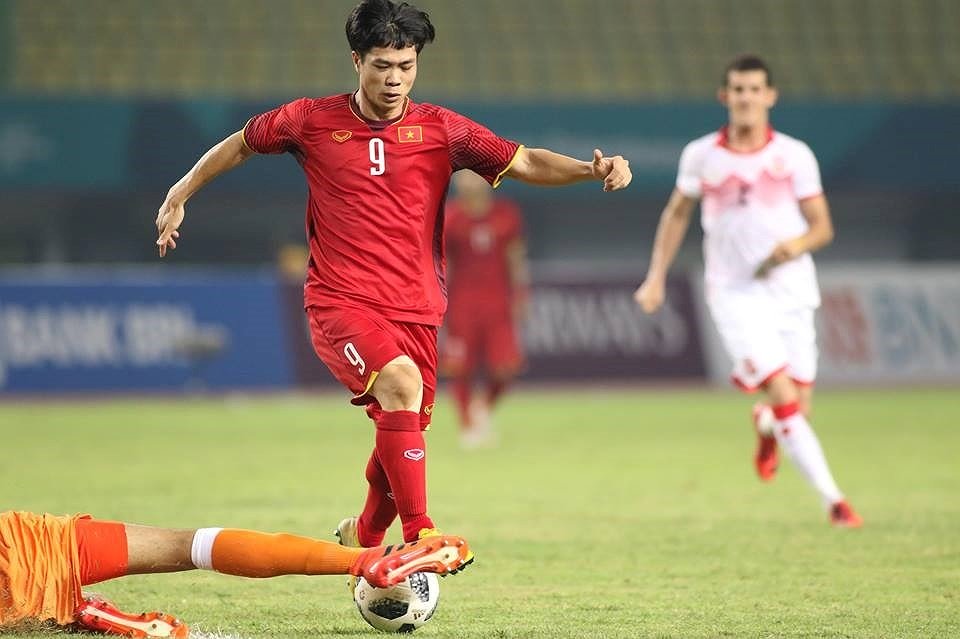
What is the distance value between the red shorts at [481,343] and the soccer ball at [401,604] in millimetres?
9288

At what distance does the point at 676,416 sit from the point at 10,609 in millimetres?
12817

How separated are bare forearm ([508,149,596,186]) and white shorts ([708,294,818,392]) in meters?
3.11

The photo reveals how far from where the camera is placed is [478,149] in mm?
6234

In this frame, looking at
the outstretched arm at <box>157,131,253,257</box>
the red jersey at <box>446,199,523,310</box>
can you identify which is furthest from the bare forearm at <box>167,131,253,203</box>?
the red jersey at <box>446,199,523,310</box>

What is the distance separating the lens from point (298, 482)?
11.0 meters

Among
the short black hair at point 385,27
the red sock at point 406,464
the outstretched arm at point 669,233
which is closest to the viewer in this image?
the red sock at point 406,464

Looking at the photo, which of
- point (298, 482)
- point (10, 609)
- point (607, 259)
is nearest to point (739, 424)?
point (298, 482)

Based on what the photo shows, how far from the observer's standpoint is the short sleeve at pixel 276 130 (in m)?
6.20

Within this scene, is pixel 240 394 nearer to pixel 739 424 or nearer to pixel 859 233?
pixel 739 424

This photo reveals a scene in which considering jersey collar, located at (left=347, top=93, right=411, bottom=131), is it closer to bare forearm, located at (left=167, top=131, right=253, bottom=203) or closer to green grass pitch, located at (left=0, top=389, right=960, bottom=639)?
bare forearm, located at (left=167, top=131, right=253, bottom=203)

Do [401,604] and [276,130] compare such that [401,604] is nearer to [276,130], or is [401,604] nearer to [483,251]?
[276,130]

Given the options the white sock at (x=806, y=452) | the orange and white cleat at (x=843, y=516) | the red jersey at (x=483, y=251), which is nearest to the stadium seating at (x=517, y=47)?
the red jersey at (x=483, y=251)

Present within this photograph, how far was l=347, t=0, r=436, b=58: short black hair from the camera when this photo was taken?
5992 millimetres

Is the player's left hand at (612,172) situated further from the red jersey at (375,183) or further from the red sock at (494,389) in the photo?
the red sock at (494,389)
